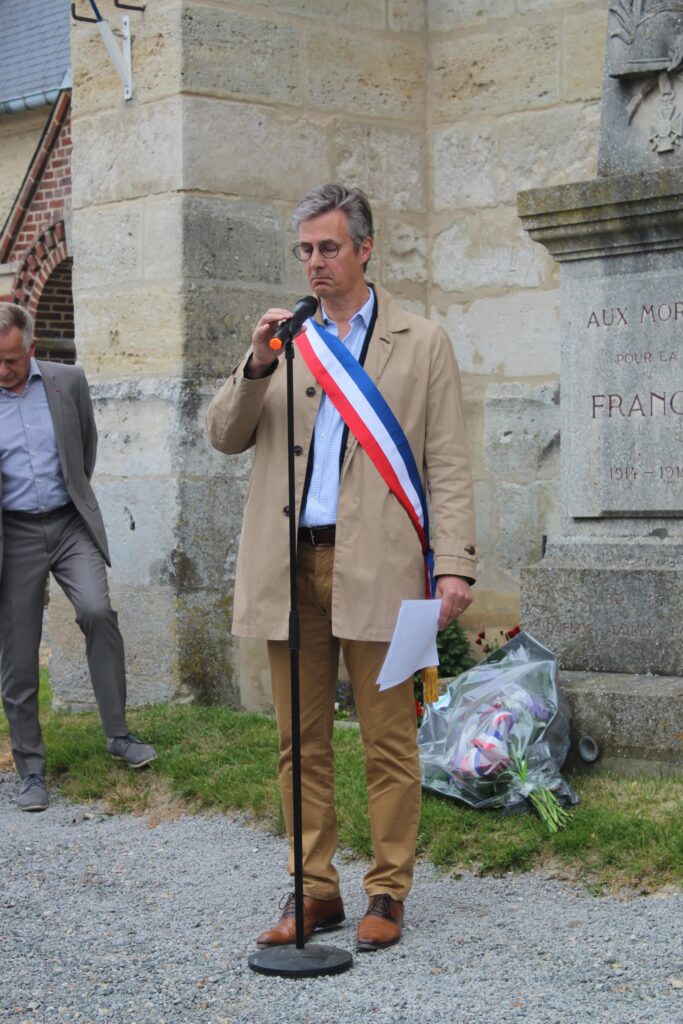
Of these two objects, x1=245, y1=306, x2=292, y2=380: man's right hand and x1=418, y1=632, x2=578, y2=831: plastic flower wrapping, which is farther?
x1=418, y1=632, x2=578, y2=831: plastic flower wrapping

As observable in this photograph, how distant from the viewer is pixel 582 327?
237 inches

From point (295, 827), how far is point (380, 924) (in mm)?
429

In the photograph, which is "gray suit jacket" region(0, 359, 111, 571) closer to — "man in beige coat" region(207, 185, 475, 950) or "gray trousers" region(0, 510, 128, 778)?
"gray trousers" region(0, 510, 128, 778)

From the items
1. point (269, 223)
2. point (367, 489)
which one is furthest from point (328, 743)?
point (269, 223)

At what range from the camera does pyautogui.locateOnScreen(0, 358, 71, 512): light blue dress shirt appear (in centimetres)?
660

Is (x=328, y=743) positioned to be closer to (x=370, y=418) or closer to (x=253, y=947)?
(x=253, y=947)

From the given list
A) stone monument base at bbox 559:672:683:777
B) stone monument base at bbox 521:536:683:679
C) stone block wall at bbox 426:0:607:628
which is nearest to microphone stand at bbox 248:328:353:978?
stone monument base at bbox 559:672:683:777

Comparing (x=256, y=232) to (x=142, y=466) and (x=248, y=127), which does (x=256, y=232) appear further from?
(x=142, y=466)

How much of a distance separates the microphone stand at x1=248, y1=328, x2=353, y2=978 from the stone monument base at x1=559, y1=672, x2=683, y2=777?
1.68m

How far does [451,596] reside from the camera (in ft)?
14.3

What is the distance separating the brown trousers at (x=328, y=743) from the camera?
14.5ft

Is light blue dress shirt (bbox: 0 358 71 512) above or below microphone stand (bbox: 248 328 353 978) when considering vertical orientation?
above

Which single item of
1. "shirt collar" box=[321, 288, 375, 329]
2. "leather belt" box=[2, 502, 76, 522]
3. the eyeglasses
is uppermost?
the eyeglasses

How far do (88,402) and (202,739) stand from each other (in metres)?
1.54
